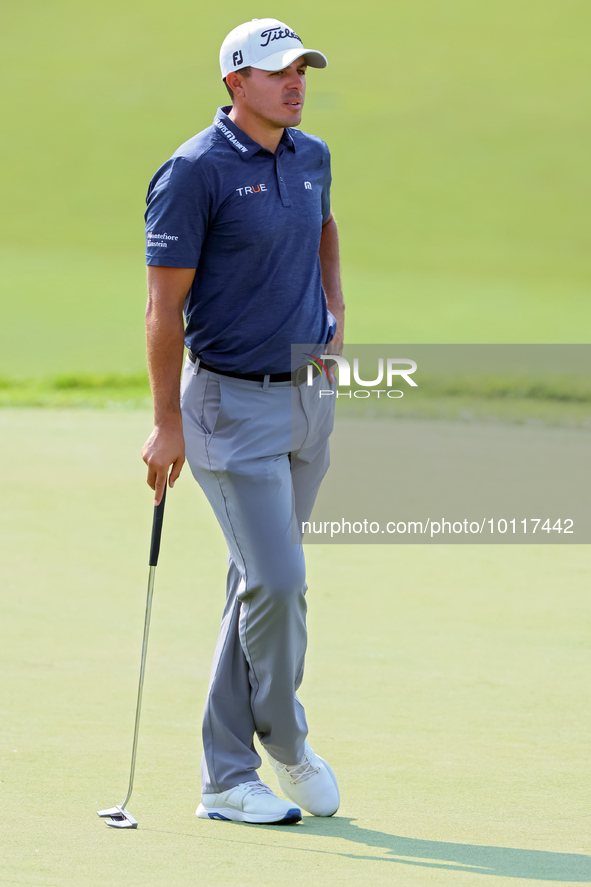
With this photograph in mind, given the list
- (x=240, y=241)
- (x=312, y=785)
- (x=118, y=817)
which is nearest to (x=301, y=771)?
(x=312, y=785)

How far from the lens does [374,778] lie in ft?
9.55

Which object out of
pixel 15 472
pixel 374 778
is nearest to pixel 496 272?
pixel 15 472

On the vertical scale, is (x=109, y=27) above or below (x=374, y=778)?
above

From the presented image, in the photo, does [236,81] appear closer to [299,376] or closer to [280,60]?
[280,60]

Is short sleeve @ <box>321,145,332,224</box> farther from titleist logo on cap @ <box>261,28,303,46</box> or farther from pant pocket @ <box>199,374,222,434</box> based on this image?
pant pocket @ <box>199,374,222,434</box>

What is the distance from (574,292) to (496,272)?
1158mm

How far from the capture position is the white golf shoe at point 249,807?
255cm

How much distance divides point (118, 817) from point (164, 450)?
725 millimetres

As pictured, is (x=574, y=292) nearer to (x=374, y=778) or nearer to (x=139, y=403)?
(x=139, y=403)

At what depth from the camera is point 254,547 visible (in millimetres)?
2568

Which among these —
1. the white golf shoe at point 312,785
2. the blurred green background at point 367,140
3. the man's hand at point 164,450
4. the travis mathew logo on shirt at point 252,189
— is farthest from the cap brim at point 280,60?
the blurred green background at point 367,140

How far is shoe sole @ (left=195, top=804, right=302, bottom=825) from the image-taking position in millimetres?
2545

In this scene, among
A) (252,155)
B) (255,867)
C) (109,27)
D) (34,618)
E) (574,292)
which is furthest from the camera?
(109,27)

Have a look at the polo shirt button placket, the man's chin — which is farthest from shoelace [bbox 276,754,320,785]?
the man's chin
